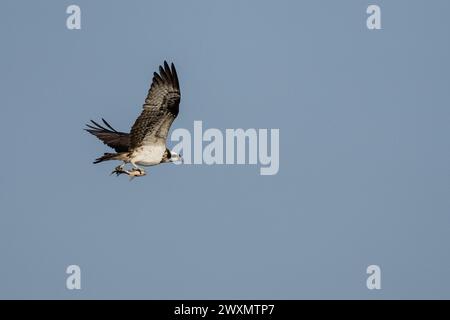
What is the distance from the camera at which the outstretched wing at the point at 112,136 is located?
88.6ft

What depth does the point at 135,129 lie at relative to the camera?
2552 centimetres

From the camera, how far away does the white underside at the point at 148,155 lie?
2583 cm

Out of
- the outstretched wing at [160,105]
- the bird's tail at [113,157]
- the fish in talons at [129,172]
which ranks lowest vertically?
the fish in talons at [129,172]

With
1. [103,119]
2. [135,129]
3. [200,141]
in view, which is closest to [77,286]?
[200,141]

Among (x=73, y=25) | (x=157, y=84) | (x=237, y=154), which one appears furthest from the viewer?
(x=237, y=154)

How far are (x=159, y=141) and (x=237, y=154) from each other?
9.94 m

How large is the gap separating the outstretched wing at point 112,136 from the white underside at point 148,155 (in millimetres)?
866

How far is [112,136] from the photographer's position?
1085 inches

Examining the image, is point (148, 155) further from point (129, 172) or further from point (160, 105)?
point (160, 105)

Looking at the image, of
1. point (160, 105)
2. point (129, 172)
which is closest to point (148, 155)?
point (129, 172)

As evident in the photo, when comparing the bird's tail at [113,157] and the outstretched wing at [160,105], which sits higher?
the outstretched wing at [160,105]

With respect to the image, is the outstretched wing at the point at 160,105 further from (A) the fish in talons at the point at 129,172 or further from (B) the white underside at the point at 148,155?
(A) the fish in talons at the point at 129,172

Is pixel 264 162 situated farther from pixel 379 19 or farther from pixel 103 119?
pixel 103 119

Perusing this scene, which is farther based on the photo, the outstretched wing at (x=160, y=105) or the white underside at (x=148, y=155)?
the white underside at (x=148, y=155)
